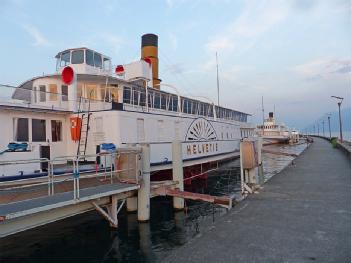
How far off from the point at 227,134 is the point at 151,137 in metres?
11.9

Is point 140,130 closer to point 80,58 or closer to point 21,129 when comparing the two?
point 21,129

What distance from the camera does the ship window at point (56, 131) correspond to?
14.2 metres

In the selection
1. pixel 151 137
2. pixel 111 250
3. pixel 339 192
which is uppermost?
pixel 151 137

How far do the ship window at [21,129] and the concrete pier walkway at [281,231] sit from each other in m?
8.52

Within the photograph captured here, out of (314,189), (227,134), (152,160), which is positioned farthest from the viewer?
(227,134)

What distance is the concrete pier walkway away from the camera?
6812 mm

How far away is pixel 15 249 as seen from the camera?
33.5 feet

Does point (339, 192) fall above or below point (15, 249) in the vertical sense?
above

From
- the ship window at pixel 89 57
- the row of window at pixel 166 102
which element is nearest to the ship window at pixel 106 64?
the ship window at pixel 89 57

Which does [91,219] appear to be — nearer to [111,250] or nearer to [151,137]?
[111,250]

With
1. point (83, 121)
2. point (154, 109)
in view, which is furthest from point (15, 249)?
point (154, 109)

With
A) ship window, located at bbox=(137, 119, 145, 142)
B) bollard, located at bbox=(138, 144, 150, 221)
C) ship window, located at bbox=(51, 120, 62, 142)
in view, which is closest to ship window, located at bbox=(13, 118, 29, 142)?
ship window, located at bbox=(51, 120, 62, 142)

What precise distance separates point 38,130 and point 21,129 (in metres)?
0.81

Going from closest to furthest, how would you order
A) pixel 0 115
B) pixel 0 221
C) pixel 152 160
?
1. pixel 0 221
2. pixel 0 115
3. pixel 152 160
